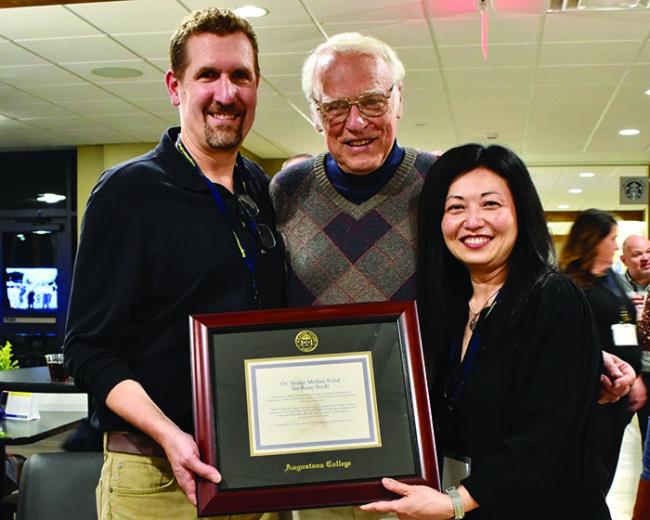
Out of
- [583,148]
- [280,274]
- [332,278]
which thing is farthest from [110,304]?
[583,148]

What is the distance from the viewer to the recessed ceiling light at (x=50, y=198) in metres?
11.6

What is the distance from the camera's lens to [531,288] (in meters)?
1.75

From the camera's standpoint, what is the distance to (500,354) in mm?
1730

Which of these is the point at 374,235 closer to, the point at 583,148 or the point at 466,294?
the point at 466,294

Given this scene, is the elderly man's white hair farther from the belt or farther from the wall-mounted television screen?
the wall-mounted television screen

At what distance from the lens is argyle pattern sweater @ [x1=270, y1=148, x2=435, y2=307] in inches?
80.6

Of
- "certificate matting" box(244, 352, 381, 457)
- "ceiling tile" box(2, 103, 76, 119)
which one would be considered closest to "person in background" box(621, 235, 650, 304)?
"certificate matting" box(244, 352, 381, 457)

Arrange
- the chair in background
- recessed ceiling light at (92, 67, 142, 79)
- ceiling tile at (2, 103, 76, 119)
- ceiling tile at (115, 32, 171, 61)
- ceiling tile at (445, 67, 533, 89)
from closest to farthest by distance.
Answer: the chair in background → ceiling tile at (115, 32, 171, 61) → recessed ceiling light at (92, 67, 142, 79) → ceiling tile at (445, 67, 533, 89) → ceiling tile at (2, 103, 76, 119)

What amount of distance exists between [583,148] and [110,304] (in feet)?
34.6

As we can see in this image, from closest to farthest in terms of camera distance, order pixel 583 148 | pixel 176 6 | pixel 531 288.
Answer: pixel 531 288
pixel 176 6
pixel 583 148

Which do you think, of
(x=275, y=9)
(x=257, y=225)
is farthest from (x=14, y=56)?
(x=257, y=225)

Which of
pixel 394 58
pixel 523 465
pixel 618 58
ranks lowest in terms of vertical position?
pixel 523 465

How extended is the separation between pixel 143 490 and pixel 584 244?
3329 millimetres

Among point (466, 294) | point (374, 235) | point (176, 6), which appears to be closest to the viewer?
point (466, 294)
